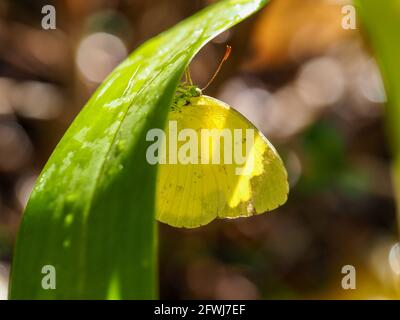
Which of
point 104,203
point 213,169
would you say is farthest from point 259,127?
point 104,203

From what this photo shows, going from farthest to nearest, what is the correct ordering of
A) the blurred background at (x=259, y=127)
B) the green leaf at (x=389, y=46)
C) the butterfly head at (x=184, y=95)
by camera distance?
1. the blurred background at (x=259, y=127)
2. the butterfly head at (x=184, y=95)
3. the green leaf at (x=389, y=46)

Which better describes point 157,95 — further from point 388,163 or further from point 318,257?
point 388,163

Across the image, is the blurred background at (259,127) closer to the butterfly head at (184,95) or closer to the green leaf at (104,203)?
the butterfly head at (184,95)

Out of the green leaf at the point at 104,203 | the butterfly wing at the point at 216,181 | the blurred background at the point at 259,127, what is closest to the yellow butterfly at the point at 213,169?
the butterfly wing at the point at 216,181

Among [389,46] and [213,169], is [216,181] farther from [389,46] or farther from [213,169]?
[389,46]

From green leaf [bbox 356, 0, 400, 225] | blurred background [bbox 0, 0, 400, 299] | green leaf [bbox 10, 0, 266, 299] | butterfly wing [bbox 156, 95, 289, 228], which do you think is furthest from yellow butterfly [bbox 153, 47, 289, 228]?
blurred background [bbox 0, 0, 400, 299]
